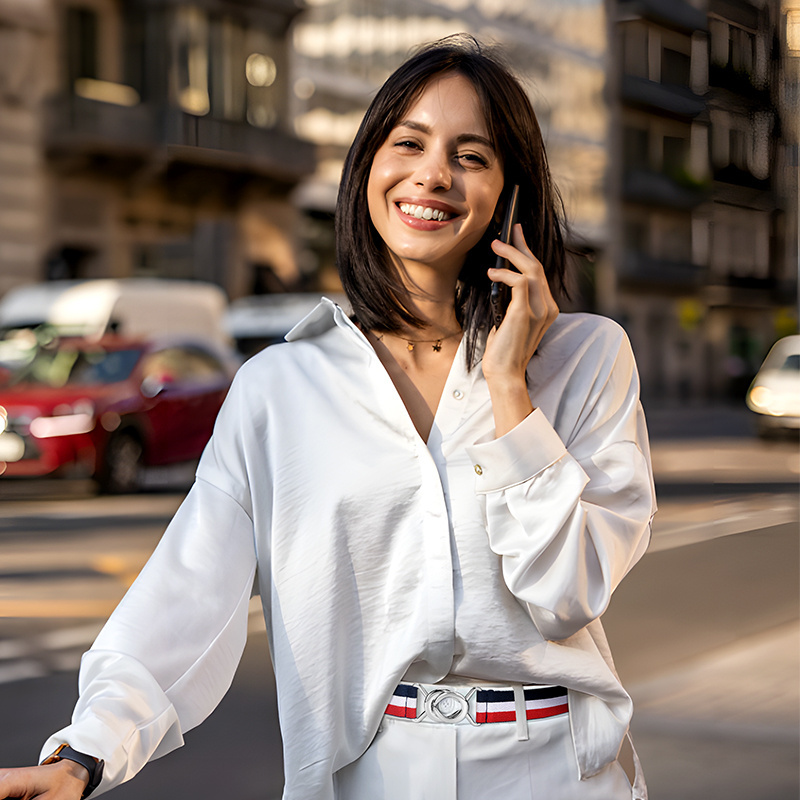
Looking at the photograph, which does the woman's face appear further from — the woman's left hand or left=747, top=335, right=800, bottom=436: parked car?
left=747, top=335, right=800, bottom=436: parked car

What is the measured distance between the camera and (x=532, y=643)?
1.48 m

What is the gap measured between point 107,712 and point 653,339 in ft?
64.7

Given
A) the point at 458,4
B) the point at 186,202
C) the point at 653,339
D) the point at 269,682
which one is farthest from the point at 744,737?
the point at 458,4

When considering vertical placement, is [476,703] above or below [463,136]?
below

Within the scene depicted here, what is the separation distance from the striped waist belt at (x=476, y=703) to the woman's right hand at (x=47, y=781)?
0.40 m

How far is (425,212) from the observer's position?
1.63 meters

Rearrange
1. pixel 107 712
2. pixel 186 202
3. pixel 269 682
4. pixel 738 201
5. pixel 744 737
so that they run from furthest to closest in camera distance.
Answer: pixel 186 202 → pixel 738 201 → pixel 269 682 → pixel 744 737 → pixel 107 712

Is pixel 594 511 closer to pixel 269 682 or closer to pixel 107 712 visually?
pixel 107 712

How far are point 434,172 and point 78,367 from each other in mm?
11477

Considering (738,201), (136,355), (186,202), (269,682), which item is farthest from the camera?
(186,202)

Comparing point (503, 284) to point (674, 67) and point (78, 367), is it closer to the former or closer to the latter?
point (78, 367)

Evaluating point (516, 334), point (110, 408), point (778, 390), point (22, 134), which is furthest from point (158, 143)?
point (516, 334)

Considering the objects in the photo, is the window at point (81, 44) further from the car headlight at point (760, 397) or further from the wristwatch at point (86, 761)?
the wristwatch at point (86, 761)

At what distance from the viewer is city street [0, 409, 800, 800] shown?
4.46 metres
